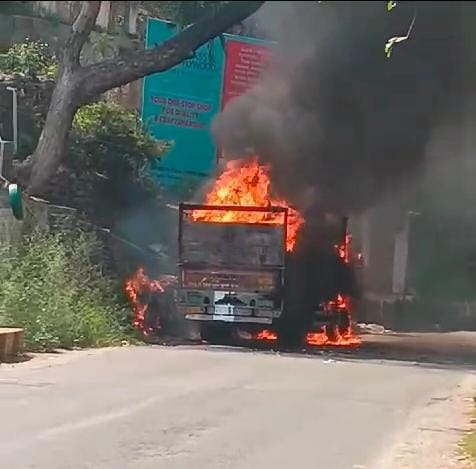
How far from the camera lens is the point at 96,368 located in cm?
1520

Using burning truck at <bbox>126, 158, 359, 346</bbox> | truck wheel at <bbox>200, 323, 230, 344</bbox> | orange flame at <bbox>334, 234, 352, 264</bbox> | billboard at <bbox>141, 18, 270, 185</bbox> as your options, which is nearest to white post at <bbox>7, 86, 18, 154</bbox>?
burning truck at <bbox>126, 158, 359, 346</bbox>

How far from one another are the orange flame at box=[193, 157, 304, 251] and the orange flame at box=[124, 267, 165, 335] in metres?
2.41

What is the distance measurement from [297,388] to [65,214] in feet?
31.0

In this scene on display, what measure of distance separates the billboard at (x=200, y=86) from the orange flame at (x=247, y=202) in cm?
113

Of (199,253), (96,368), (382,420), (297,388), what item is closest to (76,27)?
(382,420)

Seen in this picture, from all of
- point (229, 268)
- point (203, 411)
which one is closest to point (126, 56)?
point (203, 411)

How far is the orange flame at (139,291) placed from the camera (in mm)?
22203

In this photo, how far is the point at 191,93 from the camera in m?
9.55

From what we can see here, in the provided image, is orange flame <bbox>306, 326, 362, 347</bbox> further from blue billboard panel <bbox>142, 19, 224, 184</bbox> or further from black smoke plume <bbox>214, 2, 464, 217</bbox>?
black smoke plume <bbox>214, 2, 464, 217</bbox>

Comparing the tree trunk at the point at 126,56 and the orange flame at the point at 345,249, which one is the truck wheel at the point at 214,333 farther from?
the tree trunk at the point at 126,56

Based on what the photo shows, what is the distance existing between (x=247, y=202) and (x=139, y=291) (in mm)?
3146

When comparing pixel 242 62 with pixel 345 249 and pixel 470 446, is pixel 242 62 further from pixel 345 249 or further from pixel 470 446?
pixel 345 249

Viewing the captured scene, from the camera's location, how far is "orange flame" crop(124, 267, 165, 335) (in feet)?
72.8

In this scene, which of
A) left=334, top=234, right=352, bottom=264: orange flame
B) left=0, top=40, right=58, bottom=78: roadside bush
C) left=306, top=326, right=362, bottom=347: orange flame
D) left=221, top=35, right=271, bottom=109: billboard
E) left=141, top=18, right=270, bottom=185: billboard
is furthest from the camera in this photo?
left=0, top=40, right=58, bottom=78: roadside bush
